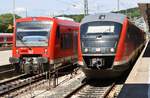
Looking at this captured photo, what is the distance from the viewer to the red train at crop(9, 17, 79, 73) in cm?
1964

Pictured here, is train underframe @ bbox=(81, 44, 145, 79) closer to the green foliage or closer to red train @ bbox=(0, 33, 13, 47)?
red train @ bbox=(0, 33, 13, 47)

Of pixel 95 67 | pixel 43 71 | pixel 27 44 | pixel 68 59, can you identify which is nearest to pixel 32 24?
pixel 27 44

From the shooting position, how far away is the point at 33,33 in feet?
65.0

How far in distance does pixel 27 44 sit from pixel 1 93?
565 centimetres

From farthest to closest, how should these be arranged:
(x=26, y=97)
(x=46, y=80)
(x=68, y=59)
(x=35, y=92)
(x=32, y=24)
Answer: (x=68, y=59)
(x=32, y=24)
(x=46, y=80)
(x=35, y=92)
(x=26, y=97)

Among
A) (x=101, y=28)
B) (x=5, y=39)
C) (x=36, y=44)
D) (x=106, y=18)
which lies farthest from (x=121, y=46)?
(x=5, y=39)

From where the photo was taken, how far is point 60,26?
68.2 ft

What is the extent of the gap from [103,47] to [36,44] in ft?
15.2

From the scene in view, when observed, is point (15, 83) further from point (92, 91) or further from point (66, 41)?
point (66, 41)

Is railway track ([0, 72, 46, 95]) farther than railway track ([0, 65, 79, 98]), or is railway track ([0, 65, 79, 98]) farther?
railway track ([0, 72, 46, 95])

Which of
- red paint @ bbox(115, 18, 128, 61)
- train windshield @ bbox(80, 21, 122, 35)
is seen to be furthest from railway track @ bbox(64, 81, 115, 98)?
train windshield @ bbox(80, 21, 122, 35)

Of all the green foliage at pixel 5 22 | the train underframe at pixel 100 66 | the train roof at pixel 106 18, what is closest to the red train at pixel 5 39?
the green foliage at pixel 5 22

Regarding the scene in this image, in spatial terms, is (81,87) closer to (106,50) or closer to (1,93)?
(106,50)

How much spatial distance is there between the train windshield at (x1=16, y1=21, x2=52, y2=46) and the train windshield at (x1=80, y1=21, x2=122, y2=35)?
305cm
